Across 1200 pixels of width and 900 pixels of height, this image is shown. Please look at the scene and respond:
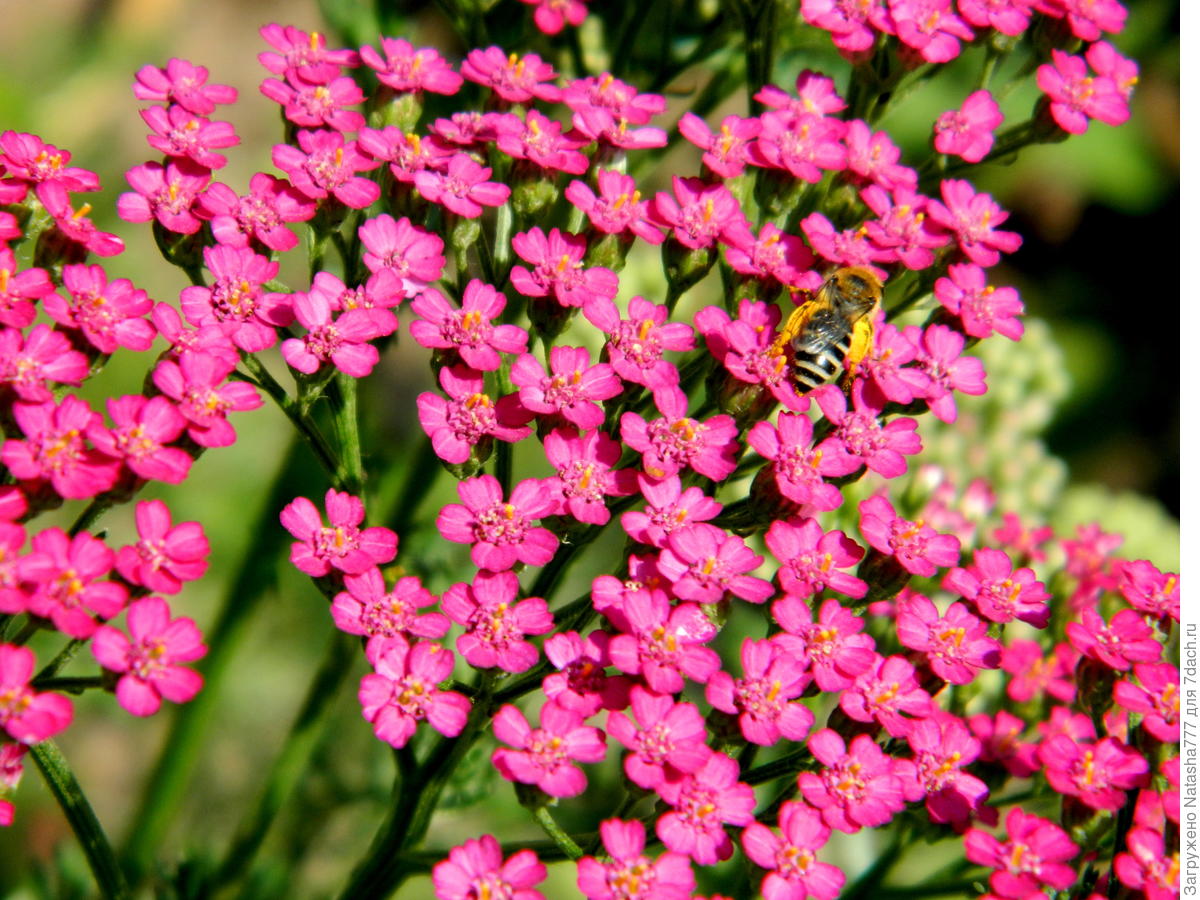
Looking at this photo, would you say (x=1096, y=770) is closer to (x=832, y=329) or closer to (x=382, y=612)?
(x=832, y=329)

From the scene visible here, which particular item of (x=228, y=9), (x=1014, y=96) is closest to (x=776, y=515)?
(x=1014, y=96)

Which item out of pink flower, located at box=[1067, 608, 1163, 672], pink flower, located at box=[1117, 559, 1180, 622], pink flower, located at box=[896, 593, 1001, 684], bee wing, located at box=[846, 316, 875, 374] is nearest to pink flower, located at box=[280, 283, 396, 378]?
bee wing, located at box=[846, 316, 875, 374]

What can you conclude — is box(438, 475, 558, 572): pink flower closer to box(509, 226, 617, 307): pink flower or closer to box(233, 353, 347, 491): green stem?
box(233, 353, 347, 491): green stem

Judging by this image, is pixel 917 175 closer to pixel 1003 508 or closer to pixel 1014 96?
pixel 1003 508

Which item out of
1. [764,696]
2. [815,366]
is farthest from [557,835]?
[815,366]

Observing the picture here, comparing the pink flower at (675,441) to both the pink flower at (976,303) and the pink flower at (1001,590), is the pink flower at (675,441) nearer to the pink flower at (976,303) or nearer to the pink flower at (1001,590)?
the pink flower at (1001,590)

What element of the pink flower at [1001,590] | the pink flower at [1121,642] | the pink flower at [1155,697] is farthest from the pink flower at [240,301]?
the pink flower at [1155,697]
